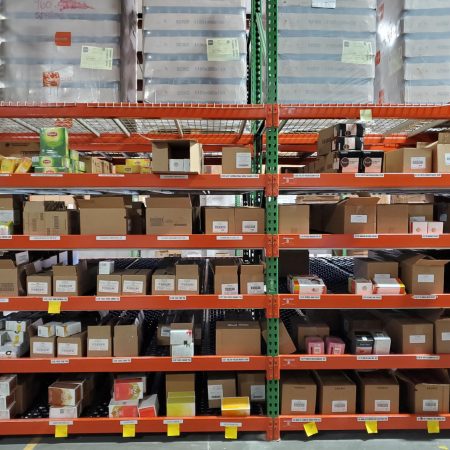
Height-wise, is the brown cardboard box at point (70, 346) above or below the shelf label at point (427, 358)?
above

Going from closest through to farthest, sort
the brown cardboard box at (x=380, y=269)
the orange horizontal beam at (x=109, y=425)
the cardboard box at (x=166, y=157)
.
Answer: the cardboard box at (x=166, y=157) < the orange horizontal beam at (x=109, y=425) < the brown cardboard box at (x=380, y=269)

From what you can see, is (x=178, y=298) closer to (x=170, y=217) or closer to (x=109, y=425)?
(x=170, y=217)

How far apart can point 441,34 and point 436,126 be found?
0.76m

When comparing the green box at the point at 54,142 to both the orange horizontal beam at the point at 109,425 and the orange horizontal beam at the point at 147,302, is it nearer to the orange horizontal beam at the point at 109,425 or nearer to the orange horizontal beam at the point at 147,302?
the orange horizontal beam at the point at 147,302

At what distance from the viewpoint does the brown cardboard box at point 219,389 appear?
2.56 m

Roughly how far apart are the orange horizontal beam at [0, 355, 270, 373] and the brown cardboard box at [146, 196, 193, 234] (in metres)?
0.85

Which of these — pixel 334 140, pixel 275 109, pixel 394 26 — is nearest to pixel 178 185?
pixel 275 109

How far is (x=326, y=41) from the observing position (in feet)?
7.89

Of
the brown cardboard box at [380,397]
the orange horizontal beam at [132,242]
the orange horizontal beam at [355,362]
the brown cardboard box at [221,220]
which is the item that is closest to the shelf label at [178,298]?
the orange horizontal beam at [132,242]

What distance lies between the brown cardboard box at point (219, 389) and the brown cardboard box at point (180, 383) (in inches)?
4.9

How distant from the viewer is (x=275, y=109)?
94.0 inches

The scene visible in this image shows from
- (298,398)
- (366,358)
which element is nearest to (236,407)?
(298,398)

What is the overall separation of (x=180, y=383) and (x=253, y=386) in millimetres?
508

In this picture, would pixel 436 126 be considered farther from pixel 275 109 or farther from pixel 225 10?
pixel 225 10
